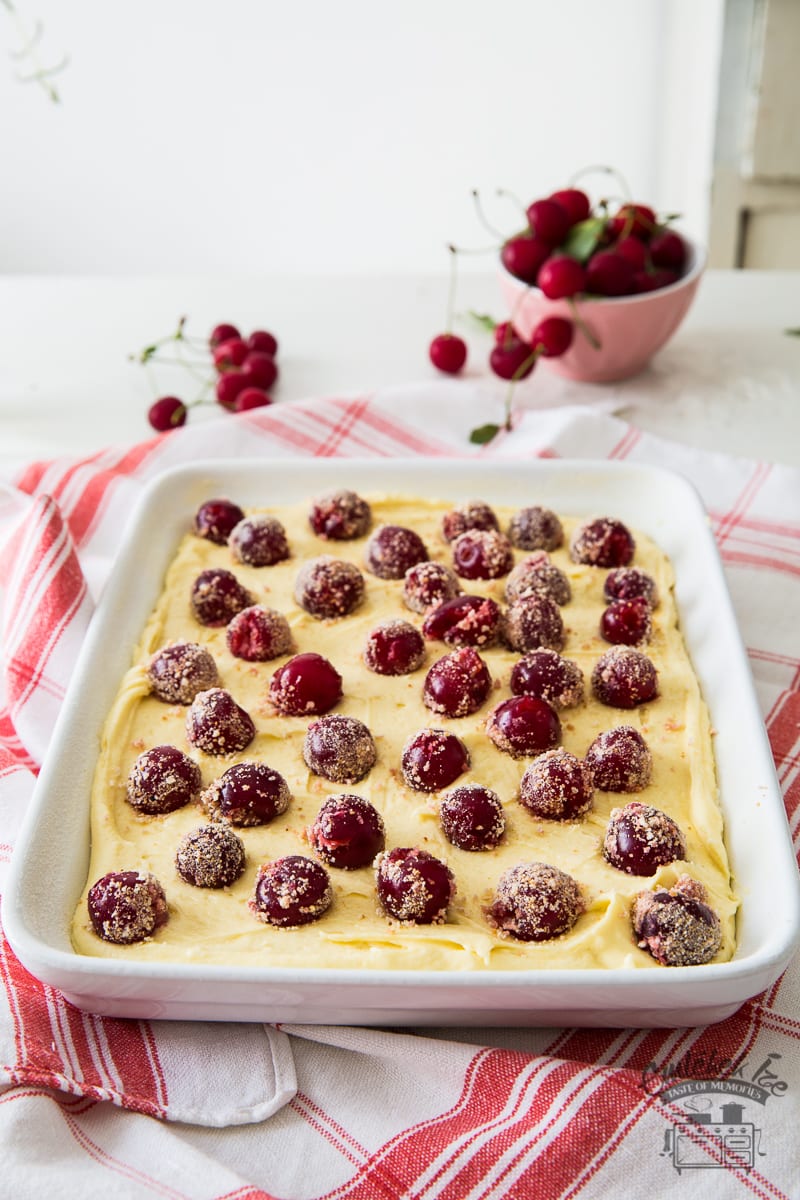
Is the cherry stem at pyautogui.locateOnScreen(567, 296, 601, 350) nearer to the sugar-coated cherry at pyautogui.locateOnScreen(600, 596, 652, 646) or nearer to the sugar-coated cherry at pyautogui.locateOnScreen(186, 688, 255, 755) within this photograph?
the sugar-coated cherry at pyautogui.locateOnScreen(600, 596, 652, 646)

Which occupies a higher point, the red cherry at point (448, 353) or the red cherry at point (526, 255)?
the red cherry at point (526, 255)

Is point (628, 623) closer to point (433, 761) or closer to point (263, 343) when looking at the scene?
point (433, 761)

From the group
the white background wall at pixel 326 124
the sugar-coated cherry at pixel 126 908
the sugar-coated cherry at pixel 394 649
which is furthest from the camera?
the white background wall at pixel 326 124

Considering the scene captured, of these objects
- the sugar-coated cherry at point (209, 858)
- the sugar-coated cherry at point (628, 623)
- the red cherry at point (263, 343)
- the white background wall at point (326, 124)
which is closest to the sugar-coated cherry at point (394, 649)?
the sugar-coated cherry at point (628, 623)

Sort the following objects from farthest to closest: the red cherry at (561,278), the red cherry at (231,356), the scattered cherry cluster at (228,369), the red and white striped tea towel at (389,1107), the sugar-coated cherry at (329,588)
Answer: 1. the red cherry at (231,356)
2. the scattered cherry cluster at (228,369)
3. the red cherry at (561,278)
4. the sugar-coated cherry at (329,588)
5. the red and white striped tea towel at (389,1107)

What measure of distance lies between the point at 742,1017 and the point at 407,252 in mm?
3383

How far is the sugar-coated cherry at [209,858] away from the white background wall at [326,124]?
2.85 meters

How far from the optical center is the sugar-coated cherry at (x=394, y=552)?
1.75m

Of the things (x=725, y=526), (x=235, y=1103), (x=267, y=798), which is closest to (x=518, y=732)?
(x=267, y=798)

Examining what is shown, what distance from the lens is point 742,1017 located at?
123 centimetres

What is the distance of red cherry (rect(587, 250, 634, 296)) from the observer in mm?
2221

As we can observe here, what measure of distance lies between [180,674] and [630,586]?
0.60 metres

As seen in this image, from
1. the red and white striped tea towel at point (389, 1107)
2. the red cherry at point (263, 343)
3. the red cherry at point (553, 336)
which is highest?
the red cherry at point (553, 336)

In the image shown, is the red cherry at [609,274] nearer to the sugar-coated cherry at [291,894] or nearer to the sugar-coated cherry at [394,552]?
the sugar-coated cherry at [394,552]
